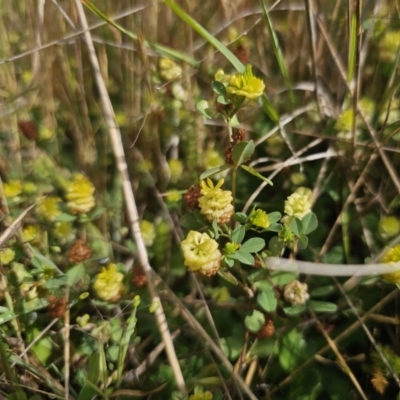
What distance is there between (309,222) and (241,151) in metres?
0.18

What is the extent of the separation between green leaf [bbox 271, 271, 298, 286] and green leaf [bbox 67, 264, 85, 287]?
30 centimetres

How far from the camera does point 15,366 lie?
0.76 metres

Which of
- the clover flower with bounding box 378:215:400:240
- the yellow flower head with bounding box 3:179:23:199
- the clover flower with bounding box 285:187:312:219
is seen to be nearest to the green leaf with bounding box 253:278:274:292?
the clover flower with bounding box 285:187:312:219

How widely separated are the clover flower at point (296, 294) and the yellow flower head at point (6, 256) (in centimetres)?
43

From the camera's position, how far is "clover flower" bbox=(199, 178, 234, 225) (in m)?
0.60

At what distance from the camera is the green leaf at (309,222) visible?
67 centimetres

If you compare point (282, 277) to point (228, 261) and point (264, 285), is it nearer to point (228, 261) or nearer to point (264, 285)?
point (264, 285)

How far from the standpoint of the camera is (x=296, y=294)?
0.73 metres

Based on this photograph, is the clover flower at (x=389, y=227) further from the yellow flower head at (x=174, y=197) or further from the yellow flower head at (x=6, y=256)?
the yellow flower head at (x=6, y=256)

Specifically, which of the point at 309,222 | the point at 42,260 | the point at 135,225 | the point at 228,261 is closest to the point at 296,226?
the point at 309,222

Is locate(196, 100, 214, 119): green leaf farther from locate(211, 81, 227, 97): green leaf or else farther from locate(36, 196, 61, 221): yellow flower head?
locate(36, 196, 61, 221): yellow flower head

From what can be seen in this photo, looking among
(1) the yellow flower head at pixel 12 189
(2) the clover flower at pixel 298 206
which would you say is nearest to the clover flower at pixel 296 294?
(2) the clover flower at pixel 298 206

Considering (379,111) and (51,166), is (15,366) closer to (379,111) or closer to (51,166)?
(51,166)

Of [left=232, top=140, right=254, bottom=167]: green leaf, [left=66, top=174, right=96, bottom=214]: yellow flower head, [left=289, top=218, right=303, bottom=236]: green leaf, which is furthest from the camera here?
[left=66, top=174, right=96, bottom=214]: yellow flower head
